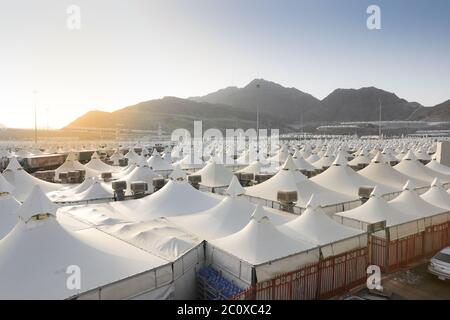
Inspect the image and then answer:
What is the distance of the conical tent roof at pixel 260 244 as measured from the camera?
10.8 m

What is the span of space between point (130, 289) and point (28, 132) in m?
146

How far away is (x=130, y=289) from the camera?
9.37 metres

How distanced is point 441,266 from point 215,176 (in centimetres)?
1655

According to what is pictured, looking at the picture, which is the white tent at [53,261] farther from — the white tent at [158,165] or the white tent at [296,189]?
the white tent at [158,165]

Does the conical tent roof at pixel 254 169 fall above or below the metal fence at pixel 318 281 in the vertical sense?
above

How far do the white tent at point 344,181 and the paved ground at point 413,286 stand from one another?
900cm

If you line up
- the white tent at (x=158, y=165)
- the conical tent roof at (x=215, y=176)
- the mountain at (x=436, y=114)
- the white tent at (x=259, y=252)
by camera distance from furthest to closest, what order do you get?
the mountain at (x=436, y=114)
the white tent at (x=158, y=165)
the conical tent roof at (x=215, y=176)
the white tent at (x=259, y=252)

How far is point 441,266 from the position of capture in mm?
12312

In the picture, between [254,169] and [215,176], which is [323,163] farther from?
[215,176]

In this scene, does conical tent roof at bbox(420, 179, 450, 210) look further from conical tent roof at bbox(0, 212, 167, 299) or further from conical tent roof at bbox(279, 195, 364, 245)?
conical tent roof at bbox(0, 212, 167, 299)

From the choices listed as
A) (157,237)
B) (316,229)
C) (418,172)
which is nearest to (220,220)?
(157,237)

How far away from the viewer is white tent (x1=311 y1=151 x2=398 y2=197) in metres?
22.5

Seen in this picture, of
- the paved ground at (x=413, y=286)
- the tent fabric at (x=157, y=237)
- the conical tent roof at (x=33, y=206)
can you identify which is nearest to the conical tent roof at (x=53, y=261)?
the conical tent roof at (x=33, y=206)

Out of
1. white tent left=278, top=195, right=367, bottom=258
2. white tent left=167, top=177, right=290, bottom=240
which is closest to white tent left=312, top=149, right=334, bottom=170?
white tent left=167, top=177, right=290, bottom=240
